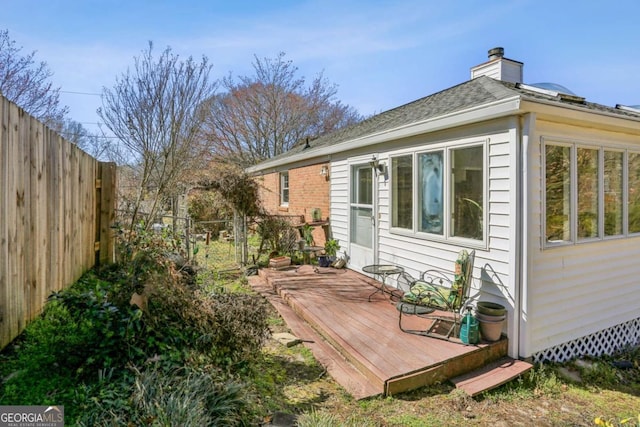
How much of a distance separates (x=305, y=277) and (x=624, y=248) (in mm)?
5229

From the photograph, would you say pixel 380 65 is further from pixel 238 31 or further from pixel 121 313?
pixel 121 313

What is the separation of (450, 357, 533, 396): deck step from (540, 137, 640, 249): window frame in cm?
140

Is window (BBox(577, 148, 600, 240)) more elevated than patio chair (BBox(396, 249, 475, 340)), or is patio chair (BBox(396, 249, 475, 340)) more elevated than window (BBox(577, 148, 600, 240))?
window (BBox(577, 148, 600, 240))

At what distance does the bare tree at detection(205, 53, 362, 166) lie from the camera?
2153 centimetres

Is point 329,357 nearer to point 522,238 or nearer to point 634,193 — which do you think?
point 522,238

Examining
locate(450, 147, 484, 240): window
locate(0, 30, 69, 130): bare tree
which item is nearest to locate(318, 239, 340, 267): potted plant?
locate(450, 147, 484, 240): window

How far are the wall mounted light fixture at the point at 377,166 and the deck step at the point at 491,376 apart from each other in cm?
358

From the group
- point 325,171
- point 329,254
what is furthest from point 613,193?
point 325,171

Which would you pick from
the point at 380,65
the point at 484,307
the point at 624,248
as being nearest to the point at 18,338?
the point at 484,307

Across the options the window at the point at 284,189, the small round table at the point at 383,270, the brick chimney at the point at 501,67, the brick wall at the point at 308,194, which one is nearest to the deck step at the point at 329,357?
the small round table at the point at 383,270

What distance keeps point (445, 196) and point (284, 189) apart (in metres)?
8.37

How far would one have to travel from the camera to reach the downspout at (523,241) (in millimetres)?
3957

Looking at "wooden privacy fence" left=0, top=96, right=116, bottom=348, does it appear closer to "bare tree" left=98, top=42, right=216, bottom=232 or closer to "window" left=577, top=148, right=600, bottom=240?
"bare tree" left=98, top=42, right=216, bottom=232

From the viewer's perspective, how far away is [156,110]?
7383 millimetres
